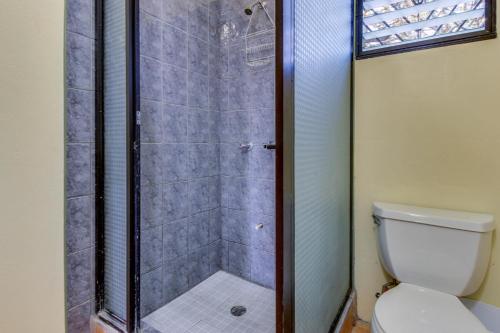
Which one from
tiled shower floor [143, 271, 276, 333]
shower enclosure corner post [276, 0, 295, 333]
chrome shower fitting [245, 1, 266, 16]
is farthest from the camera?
chrome shower fitting [245, 1, 266, 16]

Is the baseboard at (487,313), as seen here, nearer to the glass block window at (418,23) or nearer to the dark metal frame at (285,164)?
the dark metal frame at (285,164)

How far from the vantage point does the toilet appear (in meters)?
1.02

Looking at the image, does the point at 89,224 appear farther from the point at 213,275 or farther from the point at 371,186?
the point at 371,186

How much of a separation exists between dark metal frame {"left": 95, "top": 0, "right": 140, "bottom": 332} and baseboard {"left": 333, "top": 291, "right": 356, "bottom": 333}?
1.00m

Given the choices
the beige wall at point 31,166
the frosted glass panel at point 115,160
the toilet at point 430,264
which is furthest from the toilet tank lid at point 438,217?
the beige wall at point 31,166

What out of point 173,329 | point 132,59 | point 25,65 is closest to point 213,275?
point 173,329

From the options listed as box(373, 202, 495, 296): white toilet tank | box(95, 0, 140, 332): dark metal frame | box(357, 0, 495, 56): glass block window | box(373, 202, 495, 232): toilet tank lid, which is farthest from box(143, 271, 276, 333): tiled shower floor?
box(357, 0, 495, 56): glass block window

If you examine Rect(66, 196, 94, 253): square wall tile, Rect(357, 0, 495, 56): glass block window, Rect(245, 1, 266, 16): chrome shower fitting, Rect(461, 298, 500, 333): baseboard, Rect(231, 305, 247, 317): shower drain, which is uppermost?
Rect(245, 1, 266, 16): chrome shower fitting

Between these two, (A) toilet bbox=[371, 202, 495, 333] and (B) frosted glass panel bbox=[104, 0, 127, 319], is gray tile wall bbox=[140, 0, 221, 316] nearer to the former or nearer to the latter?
(B) frosted glass panel bbox=[104, 0, 127, 319]

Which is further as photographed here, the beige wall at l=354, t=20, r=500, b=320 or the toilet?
the beige wall at l=354, t=20, r=500, b=320

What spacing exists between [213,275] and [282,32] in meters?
1.89

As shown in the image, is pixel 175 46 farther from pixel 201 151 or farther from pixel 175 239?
pixel 175 239

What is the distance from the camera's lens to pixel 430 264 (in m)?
1.23

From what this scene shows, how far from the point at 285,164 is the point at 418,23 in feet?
4.14
